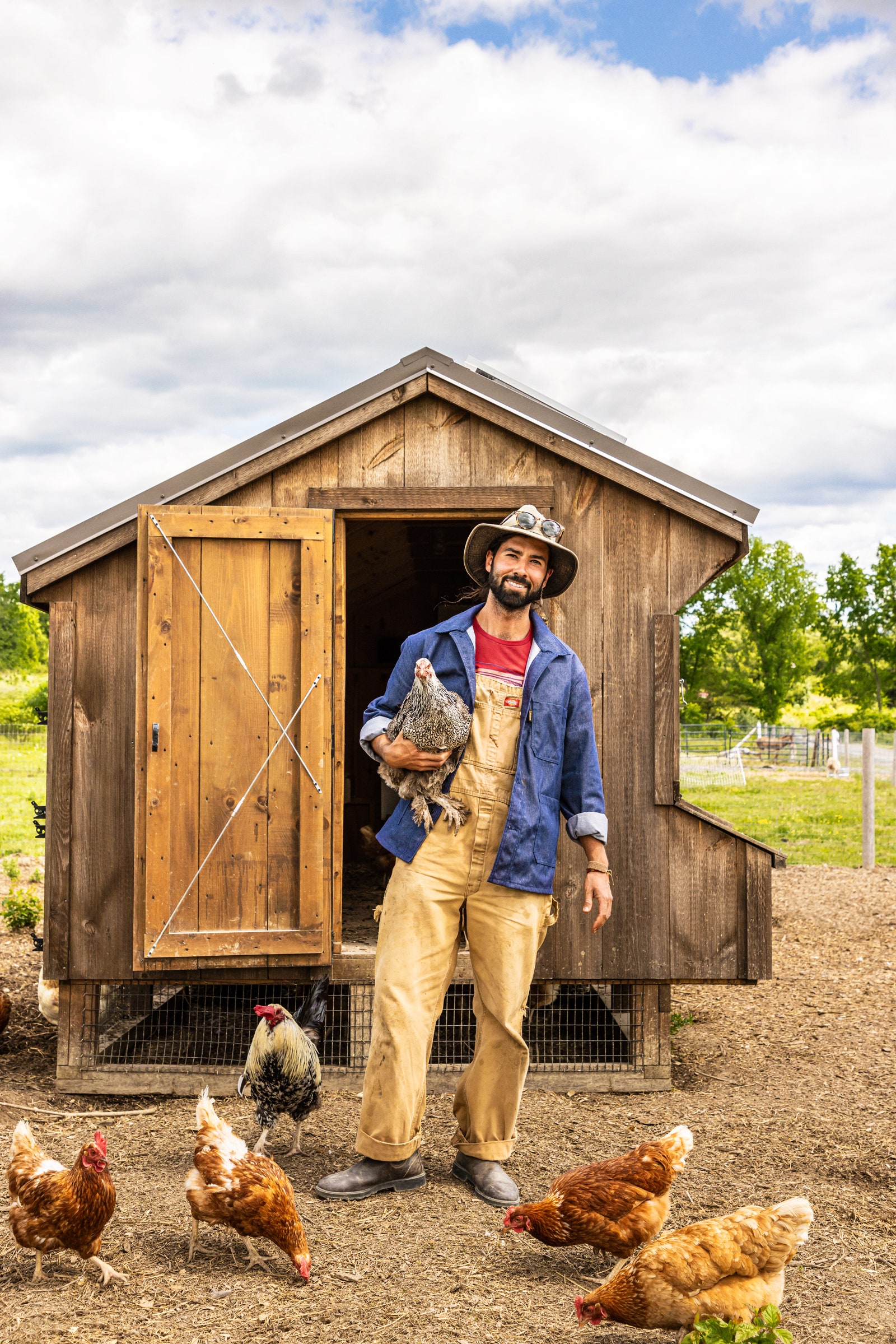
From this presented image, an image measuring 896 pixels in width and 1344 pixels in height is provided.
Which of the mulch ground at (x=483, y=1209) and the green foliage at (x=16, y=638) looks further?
the green foliage at (x=16, y=638)

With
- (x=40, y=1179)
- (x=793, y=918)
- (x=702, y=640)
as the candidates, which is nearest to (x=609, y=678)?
(x=40, y=1179)

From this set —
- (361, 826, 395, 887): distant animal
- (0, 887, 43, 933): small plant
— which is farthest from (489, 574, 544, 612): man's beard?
(361, 826, 395, 887): distant animal

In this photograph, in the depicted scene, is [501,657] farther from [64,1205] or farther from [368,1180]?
[64,1205]

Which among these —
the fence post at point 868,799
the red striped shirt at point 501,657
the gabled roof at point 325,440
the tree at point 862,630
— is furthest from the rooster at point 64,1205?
the tree at point 862,630

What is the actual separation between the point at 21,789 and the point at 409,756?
629 inches

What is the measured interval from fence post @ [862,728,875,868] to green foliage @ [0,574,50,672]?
45105mm

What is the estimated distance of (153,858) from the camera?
185 inches

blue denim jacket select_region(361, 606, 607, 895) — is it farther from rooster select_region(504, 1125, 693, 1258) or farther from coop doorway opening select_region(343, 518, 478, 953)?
coop doorway opening select_region(343, 518, 478, 953)

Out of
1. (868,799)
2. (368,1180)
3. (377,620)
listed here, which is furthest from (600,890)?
(868,799)

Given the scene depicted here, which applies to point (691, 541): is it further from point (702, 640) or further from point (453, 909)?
point (702, 640)

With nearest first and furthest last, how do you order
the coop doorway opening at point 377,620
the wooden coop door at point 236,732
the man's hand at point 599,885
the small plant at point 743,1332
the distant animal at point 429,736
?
1. the small plant at point 743,1332
2. the distant animal at point 429,736
3. the man's hand at point 599,885
4. the wooden coop door at point 236,732
5. the coop doorway opening at point 377,620

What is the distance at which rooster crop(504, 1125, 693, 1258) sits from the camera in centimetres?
312

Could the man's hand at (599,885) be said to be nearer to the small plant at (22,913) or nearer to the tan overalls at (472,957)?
the tan overalls at (472,957)

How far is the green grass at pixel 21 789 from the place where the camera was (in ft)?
41.4
